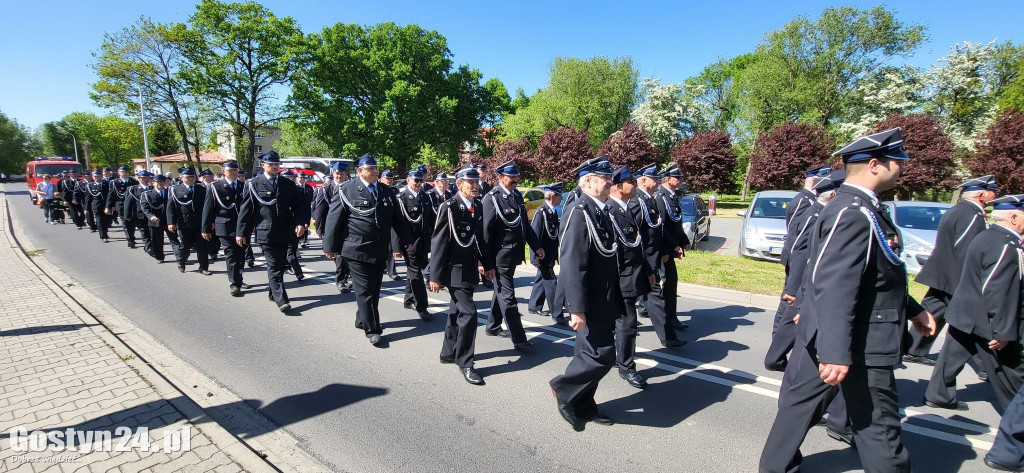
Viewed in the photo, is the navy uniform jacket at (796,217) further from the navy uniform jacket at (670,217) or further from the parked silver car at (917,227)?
the parked silver car at (917,227)

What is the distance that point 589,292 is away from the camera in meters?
3.45

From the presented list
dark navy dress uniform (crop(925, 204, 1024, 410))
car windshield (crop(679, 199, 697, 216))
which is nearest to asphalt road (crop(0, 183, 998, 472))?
dark navy dress uniform (crop(925, 204, 1024, 410))

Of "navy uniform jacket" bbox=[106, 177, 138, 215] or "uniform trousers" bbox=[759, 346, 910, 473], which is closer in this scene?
"uniform trousers" bbox=[759, 346, 910, 473]

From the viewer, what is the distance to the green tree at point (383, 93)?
32312 mm

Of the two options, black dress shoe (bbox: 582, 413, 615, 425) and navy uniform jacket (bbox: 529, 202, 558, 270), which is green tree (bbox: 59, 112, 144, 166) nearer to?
navy uniform jacket (bbox: 529, 202, 558, 270)

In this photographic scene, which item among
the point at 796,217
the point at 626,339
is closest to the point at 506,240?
the point at 626,339

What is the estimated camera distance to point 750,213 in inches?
460

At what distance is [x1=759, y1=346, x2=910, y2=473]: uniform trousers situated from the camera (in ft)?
8.03

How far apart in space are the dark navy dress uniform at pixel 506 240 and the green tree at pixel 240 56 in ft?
105

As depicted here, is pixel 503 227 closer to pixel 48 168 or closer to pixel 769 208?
pixel 769 208

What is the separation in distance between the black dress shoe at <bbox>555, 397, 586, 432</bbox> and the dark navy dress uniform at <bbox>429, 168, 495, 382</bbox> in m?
1.11

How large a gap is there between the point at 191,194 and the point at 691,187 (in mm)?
27855

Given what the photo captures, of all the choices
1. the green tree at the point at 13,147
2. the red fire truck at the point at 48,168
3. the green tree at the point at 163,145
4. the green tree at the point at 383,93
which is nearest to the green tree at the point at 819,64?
the green tree at the point at 383,93

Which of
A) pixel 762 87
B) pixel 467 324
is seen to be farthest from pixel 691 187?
pixel 467 324
